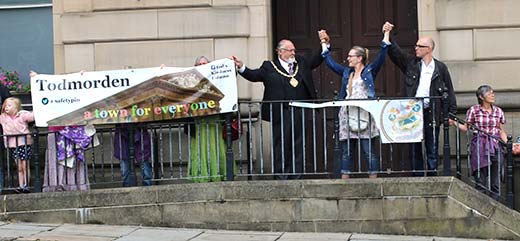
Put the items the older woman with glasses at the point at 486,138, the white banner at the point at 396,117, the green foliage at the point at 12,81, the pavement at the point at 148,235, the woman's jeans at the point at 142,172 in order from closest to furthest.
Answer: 1. the pavement at the point at 148,235
2. the white banner at the point at 396,117
3. the older woman with glasses at the point at 486,138
4. the woman's jeans at the point at 142,172
5. the green foliage at the point at 12,81

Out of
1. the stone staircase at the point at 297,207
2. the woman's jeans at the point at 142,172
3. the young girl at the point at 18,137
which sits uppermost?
the young girl at the point at 18,137

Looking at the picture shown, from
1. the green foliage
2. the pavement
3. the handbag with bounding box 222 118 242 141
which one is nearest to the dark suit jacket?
the handbag with bounding box 222 118 242 141

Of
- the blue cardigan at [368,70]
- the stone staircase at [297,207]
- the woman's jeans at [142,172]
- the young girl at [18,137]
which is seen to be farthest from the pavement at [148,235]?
the blue cardigan at [368,70]

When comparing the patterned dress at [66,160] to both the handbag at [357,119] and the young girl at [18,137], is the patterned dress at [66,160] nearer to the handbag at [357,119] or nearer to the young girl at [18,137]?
the young girl at [18,137]

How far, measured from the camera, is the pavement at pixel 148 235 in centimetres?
812

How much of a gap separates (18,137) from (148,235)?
234 cm

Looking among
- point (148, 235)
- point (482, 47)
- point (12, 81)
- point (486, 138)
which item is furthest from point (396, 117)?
point (12, 81)

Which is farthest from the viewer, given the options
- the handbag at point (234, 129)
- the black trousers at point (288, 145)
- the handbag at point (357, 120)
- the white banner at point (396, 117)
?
the handbag at point (234, 129)

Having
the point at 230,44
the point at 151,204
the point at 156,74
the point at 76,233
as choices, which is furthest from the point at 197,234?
the point at 230,44

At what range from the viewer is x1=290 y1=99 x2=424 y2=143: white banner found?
28.0 feet

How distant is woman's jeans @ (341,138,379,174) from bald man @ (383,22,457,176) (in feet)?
1.61

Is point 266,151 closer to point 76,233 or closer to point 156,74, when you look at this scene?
point 156,74

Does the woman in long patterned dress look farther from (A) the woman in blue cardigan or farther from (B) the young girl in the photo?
(B) the young girl

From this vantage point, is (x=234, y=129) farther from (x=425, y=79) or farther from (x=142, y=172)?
(x=425, y=79)
